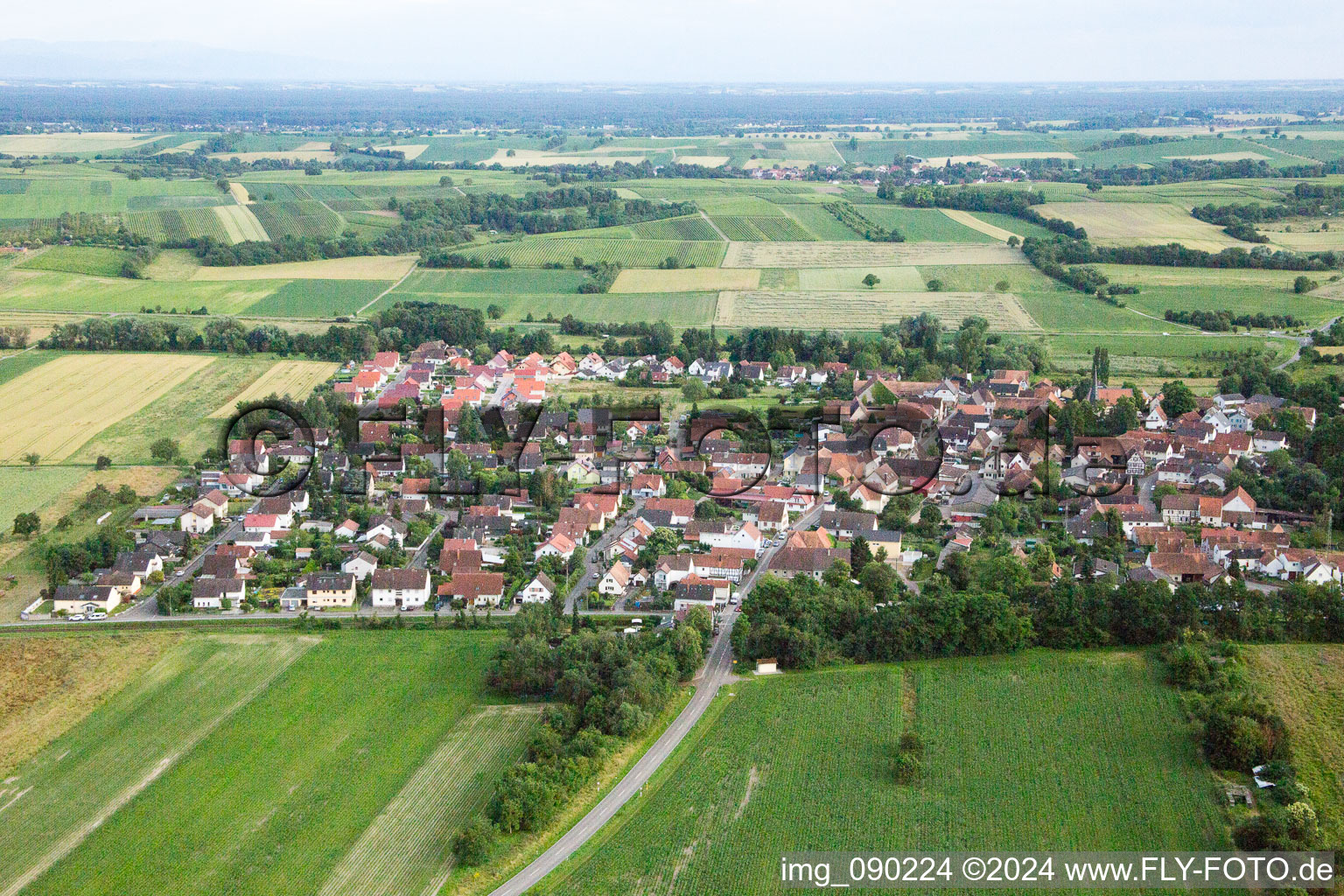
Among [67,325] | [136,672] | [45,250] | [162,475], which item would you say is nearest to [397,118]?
[45,250]

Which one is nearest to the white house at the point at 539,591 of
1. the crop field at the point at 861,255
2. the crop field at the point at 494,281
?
the crop field at the point at 494,281

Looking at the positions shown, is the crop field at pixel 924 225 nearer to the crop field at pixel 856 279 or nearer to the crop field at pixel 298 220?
the crop field at pixel 856 279

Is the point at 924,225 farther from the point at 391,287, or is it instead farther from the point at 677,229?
the point at 391,287

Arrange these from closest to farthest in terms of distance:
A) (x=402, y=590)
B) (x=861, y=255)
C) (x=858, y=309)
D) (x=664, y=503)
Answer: (x=402, y=590) → (x=664, y=503) → (x=858, y=309) → (x=861, y=255)

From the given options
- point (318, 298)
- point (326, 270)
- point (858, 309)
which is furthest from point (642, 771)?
point (326, 270)

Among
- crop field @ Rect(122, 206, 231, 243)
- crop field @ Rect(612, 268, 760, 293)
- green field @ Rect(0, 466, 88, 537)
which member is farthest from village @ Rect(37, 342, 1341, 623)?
crop field @ Rect(122, 206, 231, 243)

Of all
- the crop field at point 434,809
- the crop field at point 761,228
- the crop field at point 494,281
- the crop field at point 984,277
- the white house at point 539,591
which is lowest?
the crop field at point 434,809
